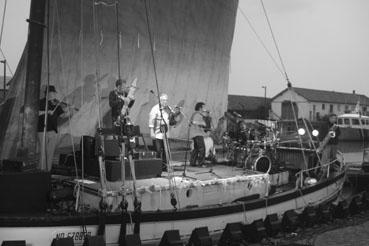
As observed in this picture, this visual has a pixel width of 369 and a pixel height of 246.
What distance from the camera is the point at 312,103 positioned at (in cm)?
6262

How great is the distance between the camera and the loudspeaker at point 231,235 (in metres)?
7.70

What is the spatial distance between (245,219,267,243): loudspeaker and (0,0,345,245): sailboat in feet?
0.66

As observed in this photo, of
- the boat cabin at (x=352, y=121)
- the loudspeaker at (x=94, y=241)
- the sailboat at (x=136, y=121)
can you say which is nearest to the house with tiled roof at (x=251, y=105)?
the boat cabin at (x=352, y=121)

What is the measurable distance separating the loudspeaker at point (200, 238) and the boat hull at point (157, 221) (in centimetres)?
16

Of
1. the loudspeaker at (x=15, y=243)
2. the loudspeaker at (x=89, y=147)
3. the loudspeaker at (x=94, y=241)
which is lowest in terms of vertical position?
the loudspeaker at (x=94, y=241)

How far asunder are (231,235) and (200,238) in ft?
2.54

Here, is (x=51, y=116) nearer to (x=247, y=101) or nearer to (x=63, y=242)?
(x=63, y=242)

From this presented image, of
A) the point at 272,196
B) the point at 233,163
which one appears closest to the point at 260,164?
the point at 233,163

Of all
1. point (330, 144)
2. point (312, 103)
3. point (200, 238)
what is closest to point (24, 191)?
point (200, 238)

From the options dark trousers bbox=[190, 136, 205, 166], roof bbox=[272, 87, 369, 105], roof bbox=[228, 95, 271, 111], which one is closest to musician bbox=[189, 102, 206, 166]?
dark trousers bbox=[190, 136, 205, 166]

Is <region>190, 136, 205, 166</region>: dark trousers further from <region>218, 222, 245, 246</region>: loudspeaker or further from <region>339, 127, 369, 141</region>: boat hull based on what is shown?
<region>339, 127, 369, 141</region>: boat hull

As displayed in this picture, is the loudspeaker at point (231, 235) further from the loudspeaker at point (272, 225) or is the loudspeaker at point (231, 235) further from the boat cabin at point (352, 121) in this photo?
the boat cabin at point (352, 121)

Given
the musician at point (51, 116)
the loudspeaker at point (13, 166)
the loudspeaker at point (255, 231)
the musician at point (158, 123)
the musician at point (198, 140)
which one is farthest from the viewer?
the musician at point (198, 140)

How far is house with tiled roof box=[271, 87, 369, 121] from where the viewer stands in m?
62.0
